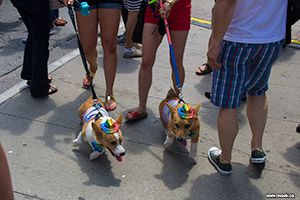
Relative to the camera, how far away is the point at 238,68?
8.21 feet

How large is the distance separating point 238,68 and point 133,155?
1336mm

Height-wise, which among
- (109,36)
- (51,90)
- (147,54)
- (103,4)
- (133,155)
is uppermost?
(103,4)

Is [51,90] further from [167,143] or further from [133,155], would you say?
[167,143]

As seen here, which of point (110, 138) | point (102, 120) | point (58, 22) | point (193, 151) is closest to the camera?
point (110, 138)

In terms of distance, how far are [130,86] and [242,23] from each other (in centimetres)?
232

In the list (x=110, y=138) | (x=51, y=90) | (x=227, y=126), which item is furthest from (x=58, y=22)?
(x=227, y=126)

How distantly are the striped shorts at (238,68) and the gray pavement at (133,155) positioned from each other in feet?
2.54

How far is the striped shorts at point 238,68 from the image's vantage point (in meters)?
2.45

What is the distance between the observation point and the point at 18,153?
3064mm

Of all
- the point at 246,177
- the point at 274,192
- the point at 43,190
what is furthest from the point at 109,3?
the point at 274,192

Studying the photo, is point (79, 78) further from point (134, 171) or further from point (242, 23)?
point (242, 23)

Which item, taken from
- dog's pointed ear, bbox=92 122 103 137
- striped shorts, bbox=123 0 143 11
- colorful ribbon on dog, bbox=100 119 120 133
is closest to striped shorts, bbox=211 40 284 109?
colorful ribbon on dog, bbox=100 119 120 133

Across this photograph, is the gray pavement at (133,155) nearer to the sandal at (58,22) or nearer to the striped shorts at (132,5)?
the striped shorts at (132,5)

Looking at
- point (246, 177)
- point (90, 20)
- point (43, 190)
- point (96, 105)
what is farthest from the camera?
point (90, 20)
